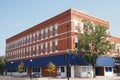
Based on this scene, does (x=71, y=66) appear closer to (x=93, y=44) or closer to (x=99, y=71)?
(x=93, y=44)

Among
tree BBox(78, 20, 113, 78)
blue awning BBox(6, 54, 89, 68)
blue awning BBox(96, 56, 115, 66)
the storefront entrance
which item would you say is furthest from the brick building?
the storefront entrance

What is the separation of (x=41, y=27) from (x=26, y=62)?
13.5 m

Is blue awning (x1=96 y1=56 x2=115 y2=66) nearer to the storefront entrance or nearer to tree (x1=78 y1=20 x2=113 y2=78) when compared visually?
the storefront entrance

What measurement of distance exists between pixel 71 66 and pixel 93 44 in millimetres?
6822

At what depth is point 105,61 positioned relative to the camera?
59.2 m

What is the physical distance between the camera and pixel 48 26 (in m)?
60.2

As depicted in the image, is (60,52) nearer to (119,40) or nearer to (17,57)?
(119,40)

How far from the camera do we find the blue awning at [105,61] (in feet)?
187

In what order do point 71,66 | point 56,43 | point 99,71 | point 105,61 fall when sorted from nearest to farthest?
point 71,66 → point 56,43 → point 105,61 → point 99,71

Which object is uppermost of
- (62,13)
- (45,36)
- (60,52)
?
(62,13)

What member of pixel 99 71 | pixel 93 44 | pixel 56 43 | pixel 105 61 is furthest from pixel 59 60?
pixel 99 71

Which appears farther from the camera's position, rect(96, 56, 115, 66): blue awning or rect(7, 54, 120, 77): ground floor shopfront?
rect(96, 56, 115, 66): blue awning

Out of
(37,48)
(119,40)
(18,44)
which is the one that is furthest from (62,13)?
(18,44)

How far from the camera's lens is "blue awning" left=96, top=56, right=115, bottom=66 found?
2242 inches
